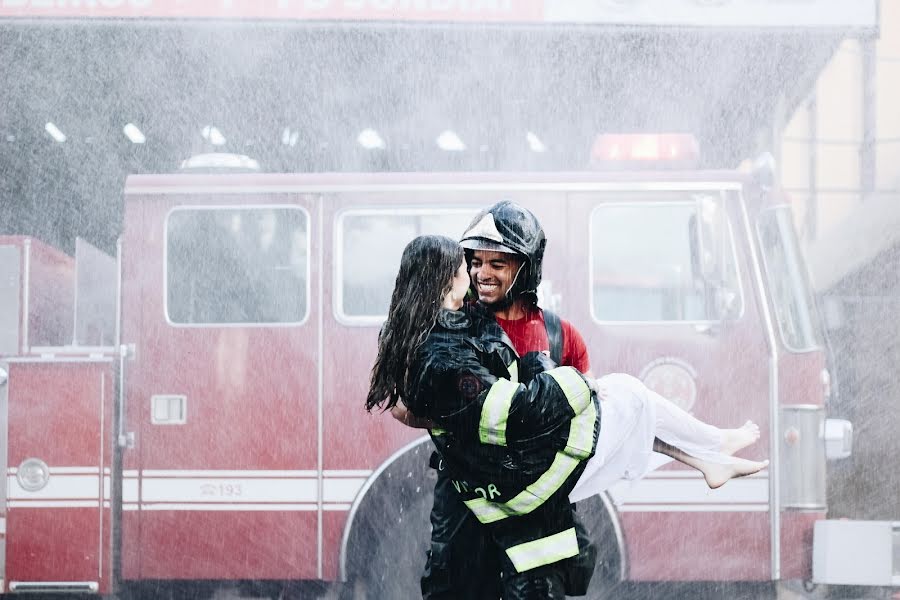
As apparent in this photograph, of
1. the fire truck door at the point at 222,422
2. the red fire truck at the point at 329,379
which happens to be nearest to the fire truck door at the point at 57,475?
the red fire truck at the point at 329,379

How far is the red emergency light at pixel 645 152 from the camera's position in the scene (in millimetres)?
4520

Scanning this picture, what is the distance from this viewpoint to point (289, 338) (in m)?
4.35

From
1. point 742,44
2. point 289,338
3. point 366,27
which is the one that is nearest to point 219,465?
point 289,338

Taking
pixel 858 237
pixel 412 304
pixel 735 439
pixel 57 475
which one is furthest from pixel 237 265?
pixel 858 237

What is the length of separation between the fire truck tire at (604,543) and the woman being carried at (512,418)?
1.56 meters

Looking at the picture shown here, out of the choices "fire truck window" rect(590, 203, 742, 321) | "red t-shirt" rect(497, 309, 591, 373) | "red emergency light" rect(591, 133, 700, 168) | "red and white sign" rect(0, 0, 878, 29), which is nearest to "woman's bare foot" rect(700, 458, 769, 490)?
"red t-shirt" rect(497, 309, 591, 373)

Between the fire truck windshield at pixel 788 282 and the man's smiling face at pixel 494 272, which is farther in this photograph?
the fire truck windshield at pixel 788 282

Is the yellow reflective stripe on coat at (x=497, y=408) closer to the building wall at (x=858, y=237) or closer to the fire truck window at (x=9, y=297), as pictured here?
the fire truck window at (x=9, y=297)

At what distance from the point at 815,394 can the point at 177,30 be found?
10.6ft

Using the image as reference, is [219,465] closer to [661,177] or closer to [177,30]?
[177,30]

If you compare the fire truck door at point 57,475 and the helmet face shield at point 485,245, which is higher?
the helmet face shield at point 485,245

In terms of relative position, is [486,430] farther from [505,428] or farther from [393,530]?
[393,530]

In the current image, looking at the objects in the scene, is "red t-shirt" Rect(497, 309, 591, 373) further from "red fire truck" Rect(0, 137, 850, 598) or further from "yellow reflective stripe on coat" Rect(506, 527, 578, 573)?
"red fire truck" Rect(0, 137, 850, 598)

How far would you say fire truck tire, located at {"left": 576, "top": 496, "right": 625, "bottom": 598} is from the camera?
4.27 meters
